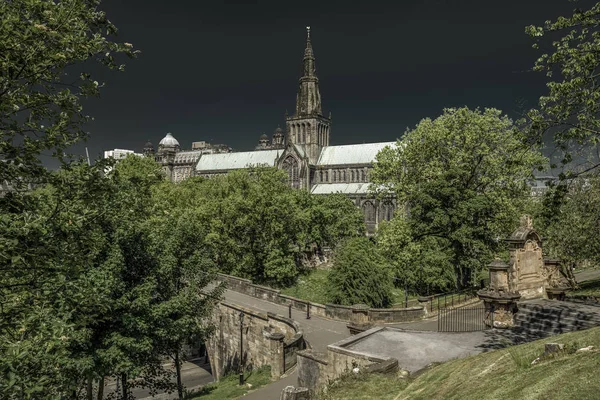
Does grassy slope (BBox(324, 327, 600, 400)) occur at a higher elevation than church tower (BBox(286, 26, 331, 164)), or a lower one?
lower

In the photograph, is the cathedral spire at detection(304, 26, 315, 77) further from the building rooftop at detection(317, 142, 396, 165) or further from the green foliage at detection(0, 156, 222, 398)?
the green foliage at detection(0, 156, 222, 398)

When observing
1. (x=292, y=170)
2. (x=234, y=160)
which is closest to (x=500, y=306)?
(x=292, y=170)

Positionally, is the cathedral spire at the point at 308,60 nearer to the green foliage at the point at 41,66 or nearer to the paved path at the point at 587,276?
the paved path at the point at 587,276

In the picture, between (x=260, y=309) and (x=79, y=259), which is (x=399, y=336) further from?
(x=260, y=309)

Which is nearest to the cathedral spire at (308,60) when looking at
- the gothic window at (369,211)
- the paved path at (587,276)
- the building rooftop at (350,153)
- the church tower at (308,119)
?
the church tower at (308,119)

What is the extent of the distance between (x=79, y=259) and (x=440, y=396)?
7.05 m

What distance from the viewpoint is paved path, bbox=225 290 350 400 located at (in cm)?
1677

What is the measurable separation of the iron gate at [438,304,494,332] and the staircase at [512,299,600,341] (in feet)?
3.44

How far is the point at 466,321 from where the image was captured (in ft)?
61.2

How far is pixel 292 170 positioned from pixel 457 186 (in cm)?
6167

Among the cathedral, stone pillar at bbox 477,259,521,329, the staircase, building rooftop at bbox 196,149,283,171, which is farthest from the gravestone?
building rooftop at bbox 196,149,283,171

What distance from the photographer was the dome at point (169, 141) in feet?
523

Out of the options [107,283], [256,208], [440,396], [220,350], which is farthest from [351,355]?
[256,208]

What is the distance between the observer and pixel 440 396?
8.50 metres
